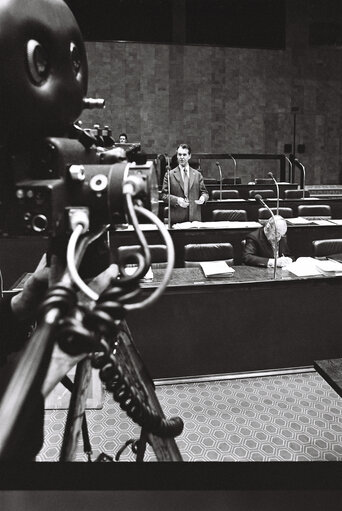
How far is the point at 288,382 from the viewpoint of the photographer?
3488 millimetres

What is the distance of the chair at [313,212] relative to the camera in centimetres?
642

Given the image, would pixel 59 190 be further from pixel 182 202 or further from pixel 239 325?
pixel 182 202

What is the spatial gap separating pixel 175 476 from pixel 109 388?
31 cm

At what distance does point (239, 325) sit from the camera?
342cm

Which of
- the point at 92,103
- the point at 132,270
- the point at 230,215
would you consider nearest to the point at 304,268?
the point at 132,270

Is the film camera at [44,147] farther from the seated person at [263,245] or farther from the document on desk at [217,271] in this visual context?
the seated person at [263,245]

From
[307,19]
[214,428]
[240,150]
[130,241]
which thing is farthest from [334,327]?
[307,19]

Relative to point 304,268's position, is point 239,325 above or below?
below

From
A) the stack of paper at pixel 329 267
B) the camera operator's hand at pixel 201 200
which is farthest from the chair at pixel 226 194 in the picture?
the stack of paper at pixel 329 267

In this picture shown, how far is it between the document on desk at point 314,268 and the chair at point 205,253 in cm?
58

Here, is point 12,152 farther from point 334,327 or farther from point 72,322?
point 334,327

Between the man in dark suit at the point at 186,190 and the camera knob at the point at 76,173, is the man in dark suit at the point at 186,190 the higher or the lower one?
the lower one

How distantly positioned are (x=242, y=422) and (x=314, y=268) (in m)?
1.26

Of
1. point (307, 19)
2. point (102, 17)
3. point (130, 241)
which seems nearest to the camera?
point (130, 241)
